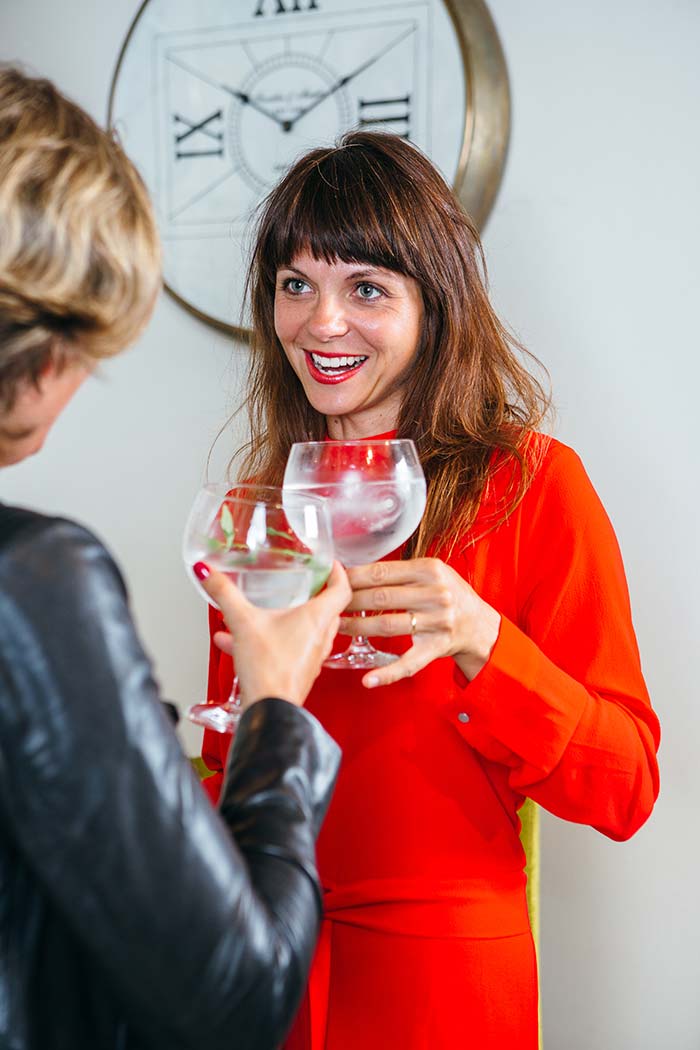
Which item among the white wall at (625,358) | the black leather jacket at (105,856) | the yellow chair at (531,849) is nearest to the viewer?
the black leather jacket at (105,856)

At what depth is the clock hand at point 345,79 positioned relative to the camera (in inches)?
75.5

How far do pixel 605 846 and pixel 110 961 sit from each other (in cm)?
142

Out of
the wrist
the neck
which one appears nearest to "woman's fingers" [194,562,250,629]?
the wrist

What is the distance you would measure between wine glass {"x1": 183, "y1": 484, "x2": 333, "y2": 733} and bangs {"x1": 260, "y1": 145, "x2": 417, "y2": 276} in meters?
0.54

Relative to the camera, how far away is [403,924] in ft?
4.18

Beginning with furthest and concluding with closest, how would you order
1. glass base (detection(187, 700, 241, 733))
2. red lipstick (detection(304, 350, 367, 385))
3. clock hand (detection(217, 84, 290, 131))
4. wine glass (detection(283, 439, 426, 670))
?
clock hand (detection(217, 84, 290, 131)), red lipstick (detection(304, 350, 367, 385)), wine glass (detection(283, 439, 426, 670)), glass base (detection(187, 700, 241, 733))

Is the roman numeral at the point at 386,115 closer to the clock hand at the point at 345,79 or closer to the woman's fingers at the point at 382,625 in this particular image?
the clock hand at the point at 345,79

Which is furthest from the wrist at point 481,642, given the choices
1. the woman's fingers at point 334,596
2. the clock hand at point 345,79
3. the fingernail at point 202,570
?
the clock hand at point 345,79

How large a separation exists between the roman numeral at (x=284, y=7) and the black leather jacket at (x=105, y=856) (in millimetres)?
1617

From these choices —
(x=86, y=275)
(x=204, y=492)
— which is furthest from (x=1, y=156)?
(x=204, y=492)

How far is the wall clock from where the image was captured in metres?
1.87

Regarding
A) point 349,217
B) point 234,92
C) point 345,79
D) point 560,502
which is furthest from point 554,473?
point 234,92

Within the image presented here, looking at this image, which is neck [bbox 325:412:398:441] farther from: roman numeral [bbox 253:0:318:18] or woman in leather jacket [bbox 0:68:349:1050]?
roman numeral [bbox 253:0:318:18]

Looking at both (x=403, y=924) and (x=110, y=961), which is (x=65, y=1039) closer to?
(x=110, y=961)
